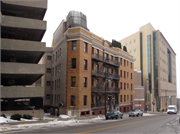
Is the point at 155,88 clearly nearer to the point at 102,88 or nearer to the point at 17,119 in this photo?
the point at 102,88

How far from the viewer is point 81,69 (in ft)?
122

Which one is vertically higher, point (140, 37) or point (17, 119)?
point (140, 37)

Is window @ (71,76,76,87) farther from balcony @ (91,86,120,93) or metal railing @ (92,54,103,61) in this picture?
metal railing @ (92,54,103,61)

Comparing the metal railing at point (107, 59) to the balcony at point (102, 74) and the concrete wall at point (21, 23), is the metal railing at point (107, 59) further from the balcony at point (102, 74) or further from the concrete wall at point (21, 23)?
the concrete wall at point (21, 23)

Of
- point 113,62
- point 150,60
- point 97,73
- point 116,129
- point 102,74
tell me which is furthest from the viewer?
point 150,60

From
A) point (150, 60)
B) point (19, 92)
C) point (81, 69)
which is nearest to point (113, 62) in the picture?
point (81, 69)

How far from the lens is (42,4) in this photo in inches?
1177

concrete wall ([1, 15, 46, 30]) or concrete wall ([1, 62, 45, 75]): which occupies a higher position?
concrete wall ([1, 15, 46, 30])

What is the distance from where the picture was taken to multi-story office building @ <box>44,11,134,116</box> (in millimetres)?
36781

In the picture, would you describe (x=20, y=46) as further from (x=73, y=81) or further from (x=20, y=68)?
(x=73, y=81)

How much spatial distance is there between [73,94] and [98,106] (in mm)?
6767

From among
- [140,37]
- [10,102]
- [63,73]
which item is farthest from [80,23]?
[140,37]

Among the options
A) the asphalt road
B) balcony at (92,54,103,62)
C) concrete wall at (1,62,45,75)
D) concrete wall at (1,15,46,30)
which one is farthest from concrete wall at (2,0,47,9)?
the asphalt road

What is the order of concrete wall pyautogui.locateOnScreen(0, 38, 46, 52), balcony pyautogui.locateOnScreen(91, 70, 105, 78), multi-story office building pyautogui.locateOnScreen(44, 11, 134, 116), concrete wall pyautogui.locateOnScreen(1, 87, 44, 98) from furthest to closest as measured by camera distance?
balcony pyautogui.locateOnScreen(91, 70, 105, 78)
multi-story office building pyautogui.locateOnScreen(44, 11, 134, 116)
concrete wall pyautogui.locateOnScreen(0, 38, 46, 52)
concrete wall pyautogui.locateOnScreen(1, 87, 44, 98)
